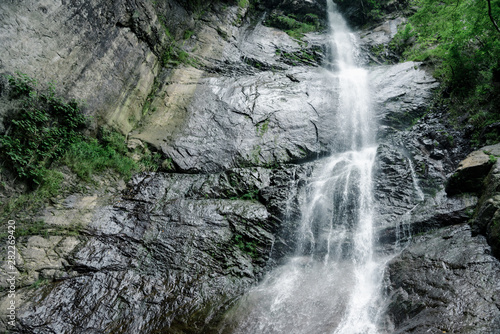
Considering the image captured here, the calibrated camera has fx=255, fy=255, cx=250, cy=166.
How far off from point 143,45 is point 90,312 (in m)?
9.36

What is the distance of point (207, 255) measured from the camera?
6363mm

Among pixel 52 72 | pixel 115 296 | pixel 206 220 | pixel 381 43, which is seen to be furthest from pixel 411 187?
pixel 381 43

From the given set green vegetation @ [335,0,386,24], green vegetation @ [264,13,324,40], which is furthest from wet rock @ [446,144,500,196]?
green vegetation @ [335,0,386,24]

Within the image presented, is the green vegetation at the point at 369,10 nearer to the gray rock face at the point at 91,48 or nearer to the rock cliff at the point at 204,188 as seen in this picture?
the rock cliff at the point at 204,188

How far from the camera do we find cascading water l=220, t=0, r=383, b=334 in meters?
5.07

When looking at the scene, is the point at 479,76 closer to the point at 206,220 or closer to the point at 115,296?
the point at 206,220

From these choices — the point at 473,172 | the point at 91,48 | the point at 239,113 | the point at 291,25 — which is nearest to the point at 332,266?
the point at 473,172

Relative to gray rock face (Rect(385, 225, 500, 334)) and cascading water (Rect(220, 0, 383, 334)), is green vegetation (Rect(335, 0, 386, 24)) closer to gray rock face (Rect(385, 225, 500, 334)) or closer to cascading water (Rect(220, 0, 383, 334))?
cascading water (Rect(220, 0, 383, 334))

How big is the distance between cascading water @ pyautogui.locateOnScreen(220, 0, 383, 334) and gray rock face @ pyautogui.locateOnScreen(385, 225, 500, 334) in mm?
504

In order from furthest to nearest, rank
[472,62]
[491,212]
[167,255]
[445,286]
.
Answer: [472,62]
[167,255]
[491,212]
[445,286]

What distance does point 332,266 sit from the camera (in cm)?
632

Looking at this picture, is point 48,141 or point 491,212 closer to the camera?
point 491,212

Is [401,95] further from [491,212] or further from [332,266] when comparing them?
[332,266]

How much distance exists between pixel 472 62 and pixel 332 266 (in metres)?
8.28
